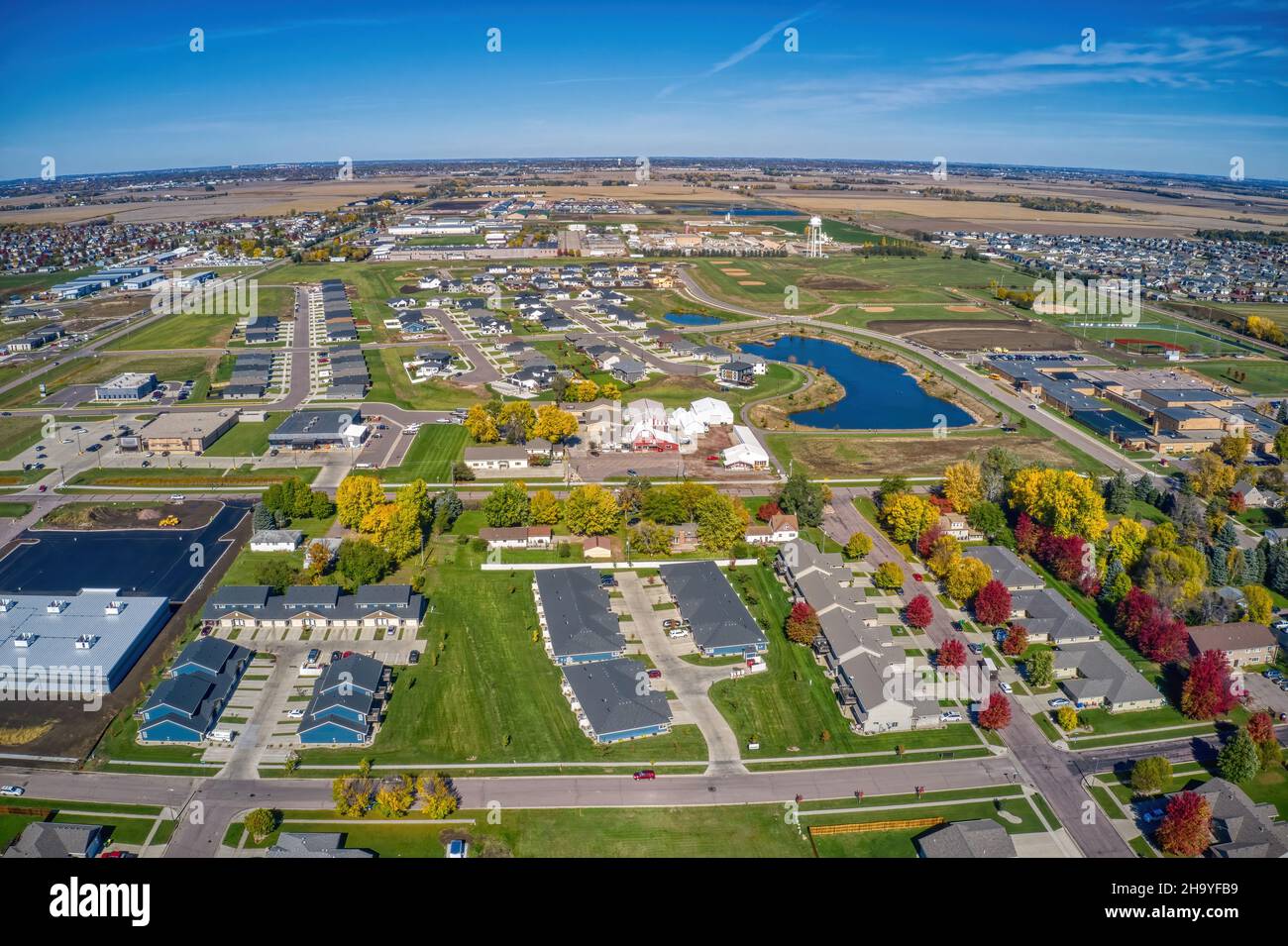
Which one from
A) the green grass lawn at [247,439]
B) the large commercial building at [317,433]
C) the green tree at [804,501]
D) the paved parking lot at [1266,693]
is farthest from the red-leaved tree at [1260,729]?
the green grass lawn at [247,439]

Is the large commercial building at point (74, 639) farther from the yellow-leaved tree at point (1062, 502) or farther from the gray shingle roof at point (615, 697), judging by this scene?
the yellow-leaved tree at point (1062, 502)

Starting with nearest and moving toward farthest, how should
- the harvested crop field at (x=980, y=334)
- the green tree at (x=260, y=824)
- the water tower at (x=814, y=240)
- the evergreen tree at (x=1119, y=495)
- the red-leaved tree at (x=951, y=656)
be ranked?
the green tree at (x=260, y=824), the red-leaved tree at (x=951, y=656), the evergreen tree at (x=1119, y=495), the harvested crop field at (x=980, y=334), the water tower at (x=814, y=240)

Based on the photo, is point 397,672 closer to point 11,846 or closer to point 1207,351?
point 11,846

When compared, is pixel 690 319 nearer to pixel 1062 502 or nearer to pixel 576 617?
pixel 1062 502

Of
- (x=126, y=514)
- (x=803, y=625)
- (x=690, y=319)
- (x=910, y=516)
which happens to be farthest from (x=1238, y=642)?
(x=690, y=319)

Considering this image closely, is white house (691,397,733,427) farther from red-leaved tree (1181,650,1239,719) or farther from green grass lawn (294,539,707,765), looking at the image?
red-leaved tree (1181,650,1239,719)
